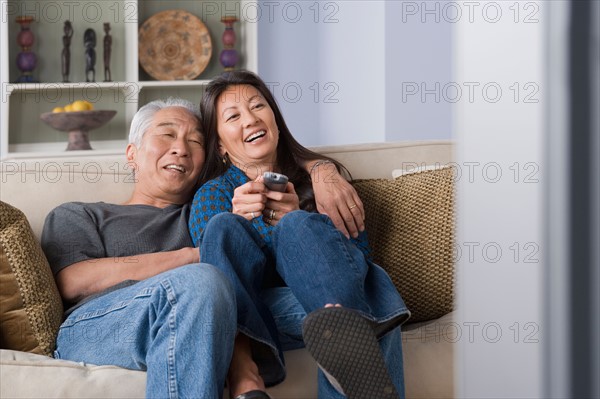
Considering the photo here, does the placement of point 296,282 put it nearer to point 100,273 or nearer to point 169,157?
point 100,273

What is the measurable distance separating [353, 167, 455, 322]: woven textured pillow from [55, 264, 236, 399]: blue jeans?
1.82ft

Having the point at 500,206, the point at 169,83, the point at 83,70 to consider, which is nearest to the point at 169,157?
the point at 500,206

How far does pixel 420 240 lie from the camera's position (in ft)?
6.17

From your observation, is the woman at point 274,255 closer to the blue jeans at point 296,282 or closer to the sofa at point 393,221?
the blue jeans at point 296,282

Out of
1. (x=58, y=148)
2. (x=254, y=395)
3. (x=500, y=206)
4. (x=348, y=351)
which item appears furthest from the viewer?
(x=58, y=148)

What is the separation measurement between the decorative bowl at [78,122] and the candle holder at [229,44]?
69 centimetres

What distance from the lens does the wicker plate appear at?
4.48 metres

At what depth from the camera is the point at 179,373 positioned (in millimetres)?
1351

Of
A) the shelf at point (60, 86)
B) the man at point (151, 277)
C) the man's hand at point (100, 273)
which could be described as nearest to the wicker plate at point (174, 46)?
the shelf at point (60, 86)

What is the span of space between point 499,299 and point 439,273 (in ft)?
5.12

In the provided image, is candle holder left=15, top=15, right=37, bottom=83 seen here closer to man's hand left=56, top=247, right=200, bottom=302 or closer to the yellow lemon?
the yellow lemon

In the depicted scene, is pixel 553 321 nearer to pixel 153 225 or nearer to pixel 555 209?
pixel 555 209

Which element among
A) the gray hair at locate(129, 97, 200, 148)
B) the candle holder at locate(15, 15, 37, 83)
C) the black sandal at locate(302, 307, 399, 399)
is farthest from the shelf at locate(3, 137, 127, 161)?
the black sandal at locate(302, 307, 399, 399)

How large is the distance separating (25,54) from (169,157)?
8.89 ft
